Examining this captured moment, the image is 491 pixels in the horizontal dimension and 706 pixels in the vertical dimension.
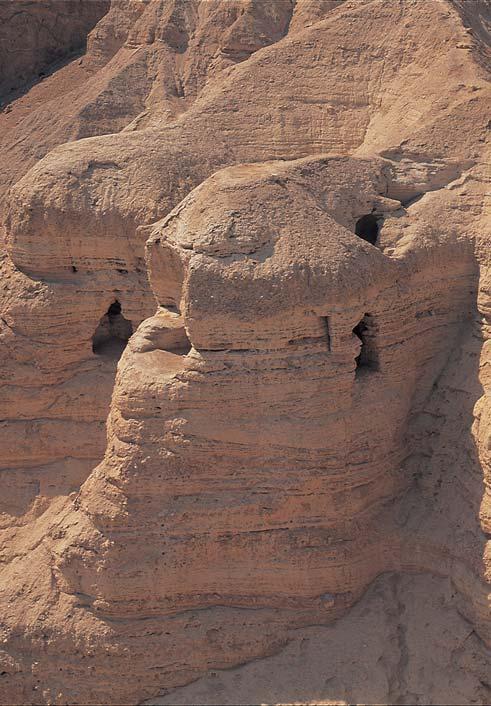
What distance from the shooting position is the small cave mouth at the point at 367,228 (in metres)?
15.8

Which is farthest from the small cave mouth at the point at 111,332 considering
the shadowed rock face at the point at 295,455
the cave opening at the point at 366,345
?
the cave opening at the point at 366,345

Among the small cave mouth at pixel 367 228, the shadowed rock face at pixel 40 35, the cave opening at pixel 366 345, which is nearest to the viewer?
the cave opening at pixel 366 345

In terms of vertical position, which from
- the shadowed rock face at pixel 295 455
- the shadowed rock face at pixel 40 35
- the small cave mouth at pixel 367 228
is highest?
the shadowed rock face at pixel 40 35

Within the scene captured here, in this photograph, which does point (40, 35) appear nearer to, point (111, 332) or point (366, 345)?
point (111, 332)

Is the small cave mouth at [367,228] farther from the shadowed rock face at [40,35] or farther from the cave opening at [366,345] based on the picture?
the shadowed rock face at [40,35]

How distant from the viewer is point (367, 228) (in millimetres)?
15930

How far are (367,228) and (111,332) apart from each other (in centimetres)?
465

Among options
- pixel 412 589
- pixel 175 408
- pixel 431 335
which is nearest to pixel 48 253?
pixel 175 408

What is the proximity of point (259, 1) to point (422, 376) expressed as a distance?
8.87 metres

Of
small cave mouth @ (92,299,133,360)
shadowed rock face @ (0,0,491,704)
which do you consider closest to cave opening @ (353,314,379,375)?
shadowed rock face @ (0,0,491,704)

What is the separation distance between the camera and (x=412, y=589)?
15109 millimetres

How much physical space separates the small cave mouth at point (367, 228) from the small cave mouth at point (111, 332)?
4.17 m

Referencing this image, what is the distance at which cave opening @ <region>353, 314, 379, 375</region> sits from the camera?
587 inches

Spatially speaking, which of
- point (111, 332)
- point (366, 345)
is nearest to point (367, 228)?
point (366, 345)
